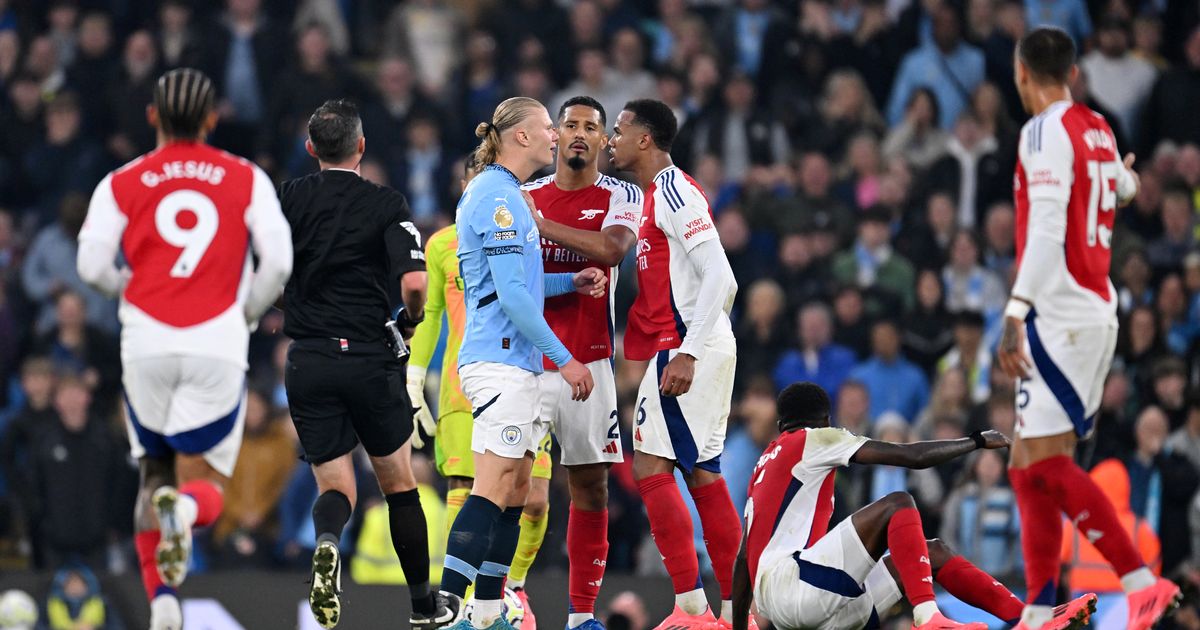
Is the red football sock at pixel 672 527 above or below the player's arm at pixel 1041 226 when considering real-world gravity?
below

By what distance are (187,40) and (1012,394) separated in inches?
376

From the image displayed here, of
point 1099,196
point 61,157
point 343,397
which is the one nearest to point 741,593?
point 343,397

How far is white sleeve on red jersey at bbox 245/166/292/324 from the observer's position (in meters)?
8.00

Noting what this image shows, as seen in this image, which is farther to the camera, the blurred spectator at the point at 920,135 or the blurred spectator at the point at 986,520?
the blurred spectator at the point at 920,135

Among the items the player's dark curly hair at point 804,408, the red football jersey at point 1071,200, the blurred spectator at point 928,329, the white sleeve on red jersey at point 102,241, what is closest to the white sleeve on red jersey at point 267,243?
the white sleeve on red jersey at point 102,241

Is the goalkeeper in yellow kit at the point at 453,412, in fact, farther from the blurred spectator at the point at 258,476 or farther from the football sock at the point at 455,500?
the blurred spectator at the point at 258,476

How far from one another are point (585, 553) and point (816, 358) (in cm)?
661

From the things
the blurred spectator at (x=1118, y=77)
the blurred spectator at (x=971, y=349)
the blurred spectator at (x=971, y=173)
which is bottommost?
the blurred spectator at (x=971, y=349)

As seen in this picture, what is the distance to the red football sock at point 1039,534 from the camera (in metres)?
8.47

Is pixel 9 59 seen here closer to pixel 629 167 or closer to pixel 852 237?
pixel 852 237

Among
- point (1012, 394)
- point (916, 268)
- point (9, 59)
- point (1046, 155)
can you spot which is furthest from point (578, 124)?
point (9, 59)

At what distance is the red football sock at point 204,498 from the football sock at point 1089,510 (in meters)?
3.94

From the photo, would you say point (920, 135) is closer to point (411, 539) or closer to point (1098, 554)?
point (1098, 554)

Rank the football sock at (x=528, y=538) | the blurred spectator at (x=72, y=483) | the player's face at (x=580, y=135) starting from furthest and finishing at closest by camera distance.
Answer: the blurred spectator at (x=72, y=483) → the football sock at (x=528, y=538) → the player's face at (x=580, y=135)
